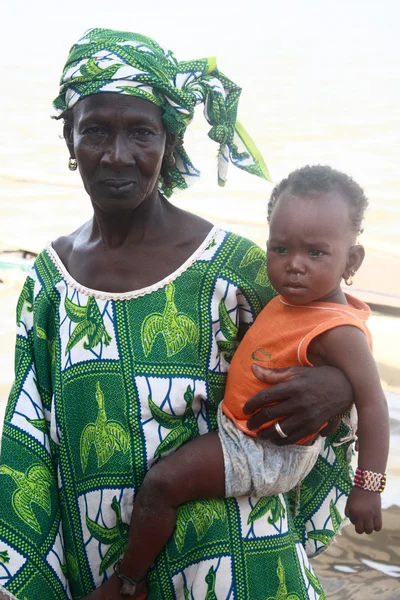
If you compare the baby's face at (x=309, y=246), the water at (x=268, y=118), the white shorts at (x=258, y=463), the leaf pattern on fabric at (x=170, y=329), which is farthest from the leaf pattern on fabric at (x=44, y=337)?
the water at (x=268, y=118)

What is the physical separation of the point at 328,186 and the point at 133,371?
73cm

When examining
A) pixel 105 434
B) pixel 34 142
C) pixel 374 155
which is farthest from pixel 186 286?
pixel 34 142

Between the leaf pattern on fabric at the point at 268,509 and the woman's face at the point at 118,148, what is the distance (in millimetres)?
887

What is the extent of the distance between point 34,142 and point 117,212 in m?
15.8

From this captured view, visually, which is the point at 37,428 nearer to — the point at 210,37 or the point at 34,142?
the point at 34,142

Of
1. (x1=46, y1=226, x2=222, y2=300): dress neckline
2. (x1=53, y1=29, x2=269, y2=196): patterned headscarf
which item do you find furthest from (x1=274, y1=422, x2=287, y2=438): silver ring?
(x1=53, y1=29, x2=269, y2=196): patterned headscarf

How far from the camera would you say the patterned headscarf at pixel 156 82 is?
8.48ft

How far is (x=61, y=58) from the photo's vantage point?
28.5 metres

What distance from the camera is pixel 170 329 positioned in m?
2.66

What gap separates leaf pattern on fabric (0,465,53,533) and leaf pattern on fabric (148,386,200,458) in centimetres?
38

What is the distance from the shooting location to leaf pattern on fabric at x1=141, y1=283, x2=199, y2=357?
8.70 ft

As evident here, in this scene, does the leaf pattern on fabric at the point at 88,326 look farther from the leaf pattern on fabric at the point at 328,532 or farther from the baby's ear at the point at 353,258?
the leaf pattern on fabric at the point at 328,532

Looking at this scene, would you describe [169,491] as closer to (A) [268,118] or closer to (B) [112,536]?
(B) [112,536]

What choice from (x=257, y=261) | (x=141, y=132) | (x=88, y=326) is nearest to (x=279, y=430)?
(x=257, y=261)
